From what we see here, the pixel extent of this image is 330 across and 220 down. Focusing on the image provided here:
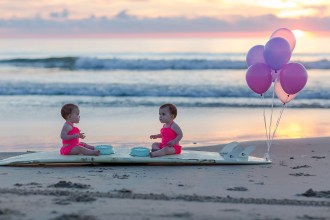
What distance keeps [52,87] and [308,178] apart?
1654cm

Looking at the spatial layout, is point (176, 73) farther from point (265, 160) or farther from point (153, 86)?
point (265, 160)

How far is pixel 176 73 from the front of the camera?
31.1 metres

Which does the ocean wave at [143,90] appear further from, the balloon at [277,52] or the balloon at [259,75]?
the balloon at [277,52]

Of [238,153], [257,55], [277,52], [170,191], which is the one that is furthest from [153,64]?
[170,191]

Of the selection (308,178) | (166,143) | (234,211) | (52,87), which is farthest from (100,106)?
(234,211)

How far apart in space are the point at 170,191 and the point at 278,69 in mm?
2792

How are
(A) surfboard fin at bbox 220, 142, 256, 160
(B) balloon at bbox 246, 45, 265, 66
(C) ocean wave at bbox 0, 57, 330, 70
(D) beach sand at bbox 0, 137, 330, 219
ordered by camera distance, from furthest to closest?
(C) ocean wave at bbox 0, 57, 330, 70 → (B) balloon at bbox 246, 45, 265, 66 → (A) surfboard fin at bbox 220, 142, 256, 160 → (D) beach sand at bbox 0, 137, 330, 219

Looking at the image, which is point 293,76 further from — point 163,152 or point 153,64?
point 153,64

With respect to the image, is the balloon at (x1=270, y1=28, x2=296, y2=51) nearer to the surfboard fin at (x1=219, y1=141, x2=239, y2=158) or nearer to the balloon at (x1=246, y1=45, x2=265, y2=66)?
the balloon at (x1=246, y1=45, x2=265, y2=66)

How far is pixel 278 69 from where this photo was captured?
9.17 meters

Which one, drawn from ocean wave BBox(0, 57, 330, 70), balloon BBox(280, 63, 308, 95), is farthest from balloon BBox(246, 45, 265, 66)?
ocean wave BBox(0, 57, 330, 70)

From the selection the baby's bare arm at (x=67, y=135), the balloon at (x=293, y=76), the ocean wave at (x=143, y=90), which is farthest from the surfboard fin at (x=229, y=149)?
the ocean wave at (x=143, y=90)

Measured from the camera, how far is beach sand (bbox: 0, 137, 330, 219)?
6.14 metres

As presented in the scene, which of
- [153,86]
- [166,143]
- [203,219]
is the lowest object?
[203,219]
